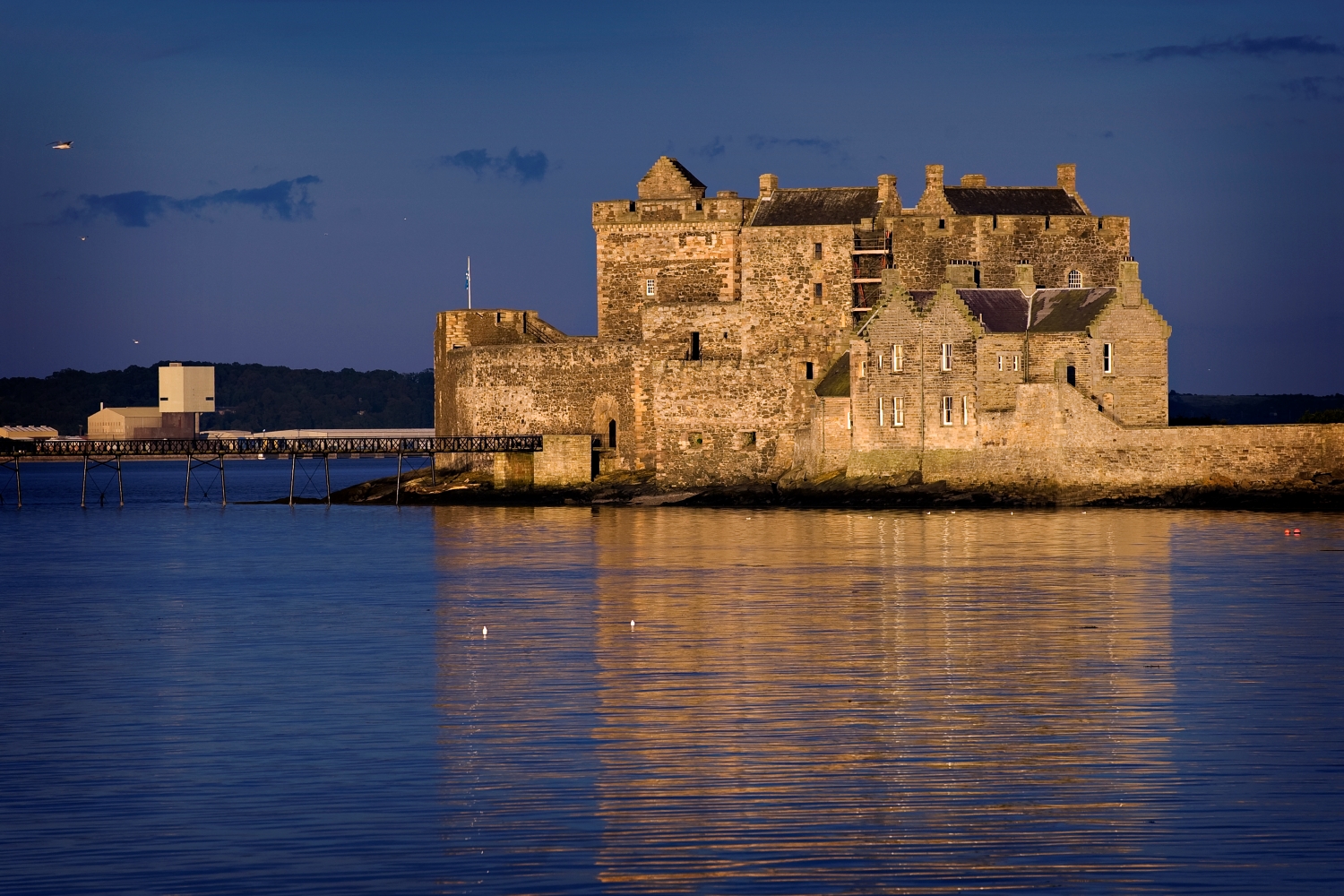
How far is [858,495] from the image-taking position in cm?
4988

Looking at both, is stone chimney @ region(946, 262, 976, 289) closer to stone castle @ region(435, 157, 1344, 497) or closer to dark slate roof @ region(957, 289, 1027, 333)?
stone castle @ region(435, 157, 1344, 497)

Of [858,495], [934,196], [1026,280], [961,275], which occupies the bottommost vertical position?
[858,495]

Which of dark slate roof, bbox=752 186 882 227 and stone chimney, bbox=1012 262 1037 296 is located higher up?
dark slate roof, bbox=752 186 882 227

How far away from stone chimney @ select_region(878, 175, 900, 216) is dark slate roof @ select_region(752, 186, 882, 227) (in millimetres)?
204

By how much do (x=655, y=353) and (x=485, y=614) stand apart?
29551 millimetres

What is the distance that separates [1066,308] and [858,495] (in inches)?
282

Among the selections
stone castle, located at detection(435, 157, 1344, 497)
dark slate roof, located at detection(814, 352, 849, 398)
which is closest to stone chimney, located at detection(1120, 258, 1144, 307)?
stone castle, located at detection(435, 157, 1344, 497)

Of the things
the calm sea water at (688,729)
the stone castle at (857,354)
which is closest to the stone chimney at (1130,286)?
the stone castle at (857,354)

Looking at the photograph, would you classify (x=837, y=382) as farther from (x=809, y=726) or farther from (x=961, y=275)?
(x=809, y=726)

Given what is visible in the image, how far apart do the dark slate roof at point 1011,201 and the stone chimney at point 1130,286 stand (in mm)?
7981

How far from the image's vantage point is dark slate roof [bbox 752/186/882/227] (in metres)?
55.0

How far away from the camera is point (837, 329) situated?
53688 mm

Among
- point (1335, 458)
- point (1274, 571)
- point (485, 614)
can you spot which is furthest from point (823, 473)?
point (485, 614)

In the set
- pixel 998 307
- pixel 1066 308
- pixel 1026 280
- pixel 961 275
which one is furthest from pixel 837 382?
pixel 1066 308
